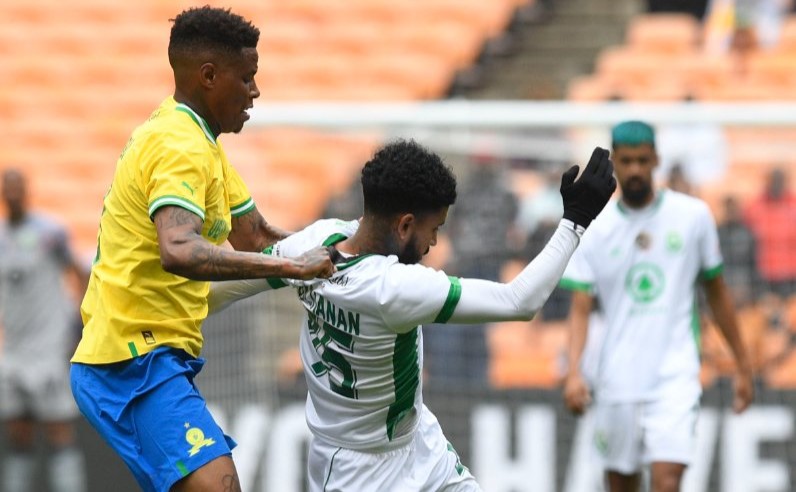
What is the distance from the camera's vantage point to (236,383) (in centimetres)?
986

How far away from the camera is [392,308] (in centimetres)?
468

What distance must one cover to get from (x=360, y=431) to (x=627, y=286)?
8.55 feet

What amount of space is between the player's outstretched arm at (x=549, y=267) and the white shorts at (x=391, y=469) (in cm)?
62

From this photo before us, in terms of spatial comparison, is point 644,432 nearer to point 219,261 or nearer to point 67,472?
point 219,261

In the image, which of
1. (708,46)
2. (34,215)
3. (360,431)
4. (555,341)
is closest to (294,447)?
(555,341)

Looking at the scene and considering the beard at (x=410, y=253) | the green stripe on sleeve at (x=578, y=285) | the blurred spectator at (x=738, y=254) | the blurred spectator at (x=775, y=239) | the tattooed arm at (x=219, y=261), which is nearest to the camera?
the tattooed arm at (x=219, y=261)

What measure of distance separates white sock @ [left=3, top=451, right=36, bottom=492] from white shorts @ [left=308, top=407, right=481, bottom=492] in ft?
19.8

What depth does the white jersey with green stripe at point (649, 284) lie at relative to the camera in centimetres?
718

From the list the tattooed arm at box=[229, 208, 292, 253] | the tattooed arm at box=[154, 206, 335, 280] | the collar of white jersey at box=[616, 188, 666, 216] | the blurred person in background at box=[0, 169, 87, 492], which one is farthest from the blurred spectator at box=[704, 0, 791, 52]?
the tattooed arm at box=[154, 206, 335, 280]

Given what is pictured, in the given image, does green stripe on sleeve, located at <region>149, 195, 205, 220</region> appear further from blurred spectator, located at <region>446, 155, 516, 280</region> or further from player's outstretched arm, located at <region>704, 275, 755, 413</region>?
blurred spectator, located at <region>446, 155, 516, 280</region>

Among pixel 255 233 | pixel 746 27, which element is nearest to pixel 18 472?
pixel 255 233

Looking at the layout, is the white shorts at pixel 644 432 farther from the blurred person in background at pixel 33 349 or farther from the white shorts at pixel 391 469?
the blurred person in background at pixel 33 349

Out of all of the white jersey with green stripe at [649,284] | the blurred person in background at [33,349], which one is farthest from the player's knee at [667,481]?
the blurred person in background at [33,349]

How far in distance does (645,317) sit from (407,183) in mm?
2832
